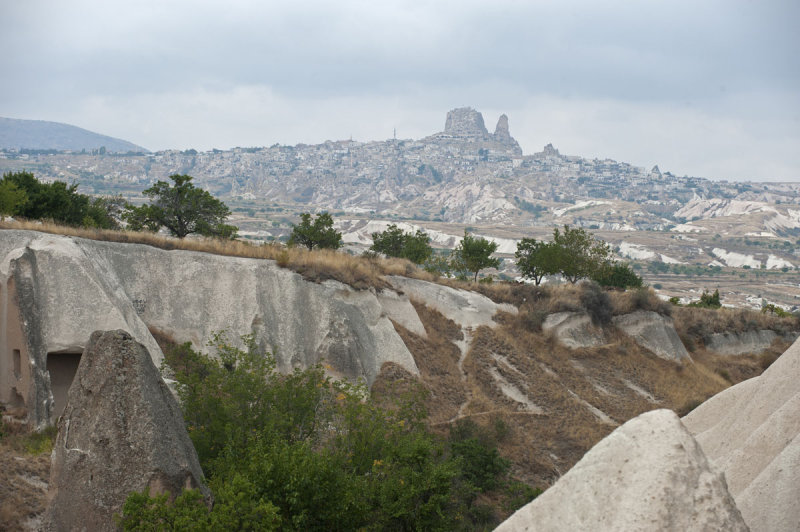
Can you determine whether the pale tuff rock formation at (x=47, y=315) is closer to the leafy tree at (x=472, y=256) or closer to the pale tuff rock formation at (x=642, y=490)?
the pale tuff rock formation at (x=642, y=490)

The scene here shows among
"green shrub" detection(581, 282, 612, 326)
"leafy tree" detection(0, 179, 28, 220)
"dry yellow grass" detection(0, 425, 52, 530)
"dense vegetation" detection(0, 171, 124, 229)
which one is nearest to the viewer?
"dry yellow grass" detection(0, 425, 52, 530)

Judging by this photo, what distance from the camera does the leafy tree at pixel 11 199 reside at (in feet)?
119

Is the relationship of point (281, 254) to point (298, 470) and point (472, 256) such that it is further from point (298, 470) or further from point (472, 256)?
point (472, 256)

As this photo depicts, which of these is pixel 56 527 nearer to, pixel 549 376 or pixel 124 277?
pixel 124 277

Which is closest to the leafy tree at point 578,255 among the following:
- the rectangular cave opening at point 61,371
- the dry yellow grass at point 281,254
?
the dry yellow grass at point 281,254

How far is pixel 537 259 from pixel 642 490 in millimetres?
45870

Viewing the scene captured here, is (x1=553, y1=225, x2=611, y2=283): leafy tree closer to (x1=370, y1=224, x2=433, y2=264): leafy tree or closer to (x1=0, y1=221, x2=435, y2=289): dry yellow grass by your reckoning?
(x1=370, y1=224, x2=433, y2=264): leafy tree

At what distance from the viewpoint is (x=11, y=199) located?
119 ft

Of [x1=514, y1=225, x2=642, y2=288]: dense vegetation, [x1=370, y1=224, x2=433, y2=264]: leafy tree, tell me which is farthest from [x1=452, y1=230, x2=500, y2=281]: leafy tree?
[x1=514, y1=225, x2=642, y2=288]: dense vegetation

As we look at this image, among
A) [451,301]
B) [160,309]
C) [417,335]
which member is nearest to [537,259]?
[451,301]

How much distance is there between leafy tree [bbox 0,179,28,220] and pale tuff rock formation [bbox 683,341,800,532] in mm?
37542

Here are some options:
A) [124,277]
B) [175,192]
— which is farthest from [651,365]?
[175,192]

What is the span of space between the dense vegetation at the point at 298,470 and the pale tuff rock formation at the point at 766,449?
258 inches

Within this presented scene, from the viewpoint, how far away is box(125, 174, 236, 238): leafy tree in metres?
44.8
